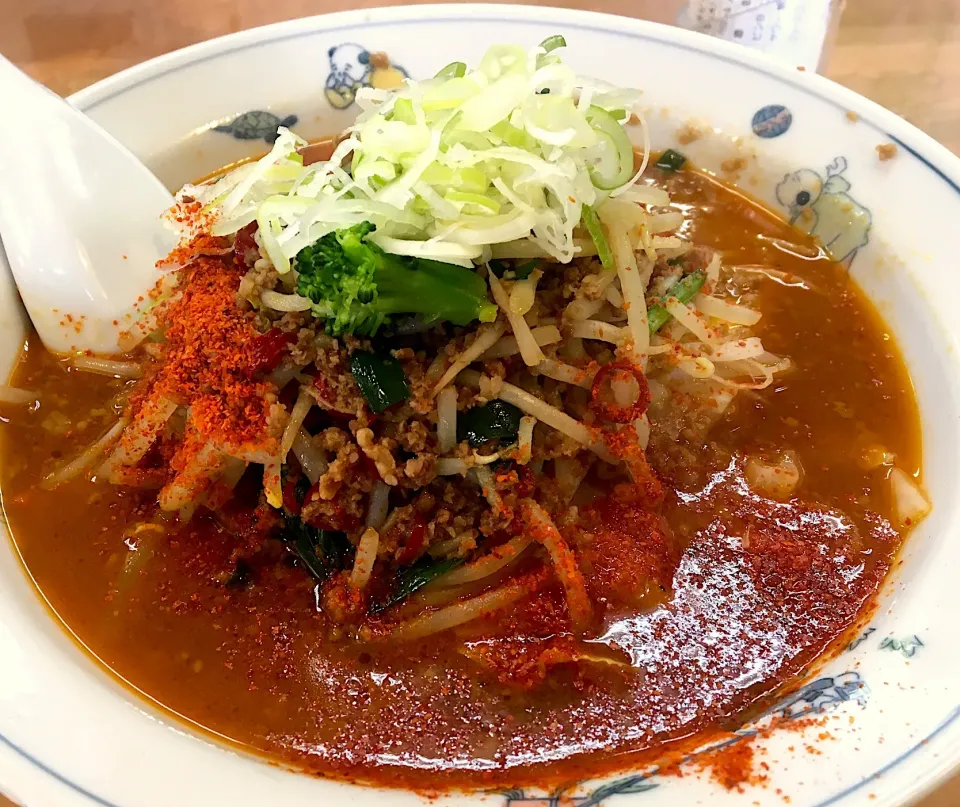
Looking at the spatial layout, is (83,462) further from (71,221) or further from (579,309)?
(579,309)

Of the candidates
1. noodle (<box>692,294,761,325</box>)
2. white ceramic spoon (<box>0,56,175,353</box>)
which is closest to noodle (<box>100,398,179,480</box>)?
white ceramic spoon (<box>0,56,175,353</box>)

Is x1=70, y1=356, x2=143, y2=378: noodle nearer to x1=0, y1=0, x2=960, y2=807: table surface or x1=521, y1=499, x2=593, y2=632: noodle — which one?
x1=521, y1=499, x2=593, y2=632: noodle

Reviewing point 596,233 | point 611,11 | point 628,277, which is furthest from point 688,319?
point 611,11

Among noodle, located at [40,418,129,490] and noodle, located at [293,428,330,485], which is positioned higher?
noodle, located at [293,428,330,485]

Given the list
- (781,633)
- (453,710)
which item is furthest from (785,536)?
(453,710)

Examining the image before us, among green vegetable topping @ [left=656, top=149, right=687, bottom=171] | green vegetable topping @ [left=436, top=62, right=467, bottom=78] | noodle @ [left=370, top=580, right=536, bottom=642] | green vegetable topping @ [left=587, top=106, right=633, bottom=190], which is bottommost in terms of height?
noodle @ [left=370, top=580, right=536, bottom=642]

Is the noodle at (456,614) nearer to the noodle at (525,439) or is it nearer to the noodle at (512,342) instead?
the noodle at (525,439)
